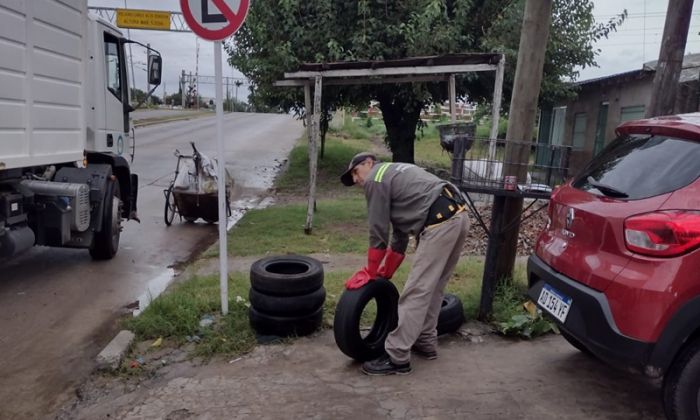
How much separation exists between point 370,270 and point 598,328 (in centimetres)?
147

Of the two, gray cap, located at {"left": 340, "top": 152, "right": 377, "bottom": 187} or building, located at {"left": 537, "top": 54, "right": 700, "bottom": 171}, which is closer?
gray cap, located at {"left": 340, "top": 152, "right": 377, "bottom": 187}

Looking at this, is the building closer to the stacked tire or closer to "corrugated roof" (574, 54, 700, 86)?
"corrugated roof" (574, 54, 700, 86)

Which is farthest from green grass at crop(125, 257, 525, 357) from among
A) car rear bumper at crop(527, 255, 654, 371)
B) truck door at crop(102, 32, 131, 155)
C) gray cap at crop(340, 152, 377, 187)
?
truck door at crop(102, 32, 131, 155)

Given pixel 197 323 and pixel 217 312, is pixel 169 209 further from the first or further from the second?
pixel 197 323

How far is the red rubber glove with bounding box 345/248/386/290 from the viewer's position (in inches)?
148

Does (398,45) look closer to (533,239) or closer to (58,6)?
(533,239)

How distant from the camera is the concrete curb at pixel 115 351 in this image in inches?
158

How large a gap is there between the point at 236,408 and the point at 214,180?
6.04m

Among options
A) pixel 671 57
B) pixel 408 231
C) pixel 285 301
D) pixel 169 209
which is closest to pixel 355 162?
pixel 408 231

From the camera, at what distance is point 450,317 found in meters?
4.47

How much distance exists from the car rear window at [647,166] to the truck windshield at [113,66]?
6044mm

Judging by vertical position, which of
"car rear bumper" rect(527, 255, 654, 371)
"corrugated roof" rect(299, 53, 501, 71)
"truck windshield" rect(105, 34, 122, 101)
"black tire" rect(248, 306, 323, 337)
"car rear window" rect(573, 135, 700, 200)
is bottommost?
"black tire" rect(248, 306, 323, 337)

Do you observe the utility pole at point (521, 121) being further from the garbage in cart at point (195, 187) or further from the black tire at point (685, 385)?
the garbage in cart at point (195, 187)

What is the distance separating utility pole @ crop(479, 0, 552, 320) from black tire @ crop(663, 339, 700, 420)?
1861 millimetres
